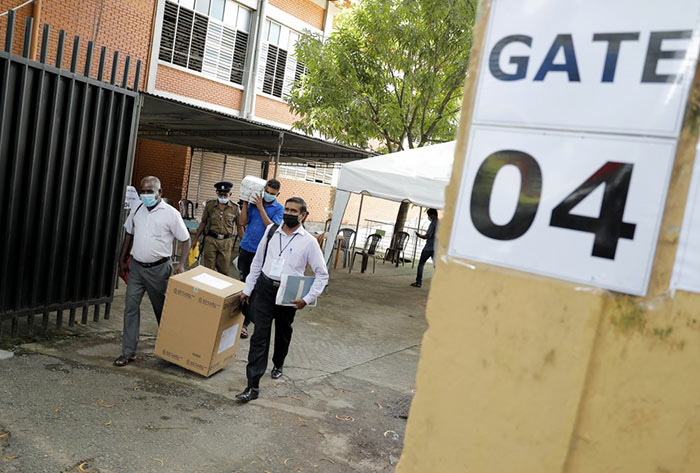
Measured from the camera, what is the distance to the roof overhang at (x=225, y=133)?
9.36m

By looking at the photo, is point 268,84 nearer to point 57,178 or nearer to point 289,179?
point 289,179

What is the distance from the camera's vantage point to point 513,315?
4.81 feet

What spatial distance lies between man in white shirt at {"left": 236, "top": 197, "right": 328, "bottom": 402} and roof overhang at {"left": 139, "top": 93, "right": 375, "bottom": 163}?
152 inches

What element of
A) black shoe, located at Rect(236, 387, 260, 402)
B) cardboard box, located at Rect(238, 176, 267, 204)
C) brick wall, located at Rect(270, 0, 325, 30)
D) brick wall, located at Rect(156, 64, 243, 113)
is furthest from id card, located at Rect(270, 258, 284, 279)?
brick wall, located at Rect(270, 0, 325, 30)

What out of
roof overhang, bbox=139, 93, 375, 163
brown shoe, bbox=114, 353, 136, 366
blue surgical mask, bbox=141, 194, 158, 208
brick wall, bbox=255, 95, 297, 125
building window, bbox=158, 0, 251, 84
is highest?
building window, bbox=158, 0, 251, 84

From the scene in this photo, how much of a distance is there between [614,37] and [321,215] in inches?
833

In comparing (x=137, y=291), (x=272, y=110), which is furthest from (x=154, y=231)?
(x=272, y=110)

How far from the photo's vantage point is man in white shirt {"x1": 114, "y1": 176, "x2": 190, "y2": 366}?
516 centimetres

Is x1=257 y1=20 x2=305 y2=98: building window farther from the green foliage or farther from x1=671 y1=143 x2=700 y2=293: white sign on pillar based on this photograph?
x1=671 y1=143 x2=700 y2=293: white sign on pillar

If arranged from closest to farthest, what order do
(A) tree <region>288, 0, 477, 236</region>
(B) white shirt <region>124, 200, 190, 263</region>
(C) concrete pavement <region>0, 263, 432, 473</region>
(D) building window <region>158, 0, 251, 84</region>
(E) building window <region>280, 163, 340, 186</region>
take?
1. (C) concrete pavement <region>0, 263, 432, 473</region>
2. (B) white shirt <region>124, 200, 190, 263</region>
3. (A) tree <region>288, 0, 477, 236</region>
4. (D) building window <region>158, 0, 251, 84</region>
5. (E) building window <region>280, 163, 340, 186</region>

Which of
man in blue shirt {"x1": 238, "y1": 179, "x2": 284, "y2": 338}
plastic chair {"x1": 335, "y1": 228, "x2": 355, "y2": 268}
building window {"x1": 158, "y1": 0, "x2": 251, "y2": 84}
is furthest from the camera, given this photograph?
building window {"x1": 158, "y1": 0, "x2": 251, "y2": 84}

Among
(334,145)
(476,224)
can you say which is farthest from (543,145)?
(334,145)

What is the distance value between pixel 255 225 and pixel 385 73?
8963 mm

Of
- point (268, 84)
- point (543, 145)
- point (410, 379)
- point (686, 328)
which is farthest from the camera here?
point (268, 84)
